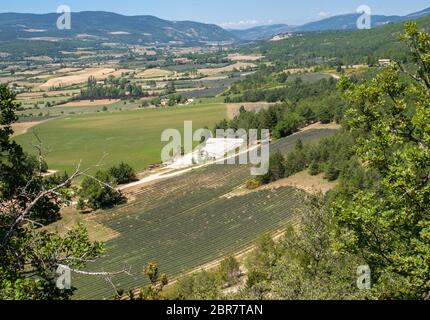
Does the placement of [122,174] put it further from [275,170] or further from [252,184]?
[275,170]

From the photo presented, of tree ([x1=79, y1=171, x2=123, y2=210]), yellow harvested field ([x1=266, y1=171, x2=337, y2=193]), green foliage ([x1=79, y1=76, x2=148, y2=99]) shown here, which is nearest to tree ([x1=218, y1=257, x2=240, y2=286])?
yellow harvested field ([x1=266, y1=171, x2=337, y2=193])

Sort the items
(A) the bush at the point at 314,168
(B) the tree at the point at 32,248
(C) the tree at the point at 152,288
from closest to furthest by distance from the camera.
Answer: (B) the tree at the point at 32,248
(C) the tree at the point at 152,288
(A) the bush at the point at 314,168

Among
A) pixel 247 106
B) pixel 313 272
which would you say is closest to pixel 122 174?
pixel 313 272

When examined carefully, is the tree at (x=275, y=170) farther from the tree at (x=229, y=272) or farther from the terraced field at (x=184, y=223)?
the tree at (x=229, y=272)

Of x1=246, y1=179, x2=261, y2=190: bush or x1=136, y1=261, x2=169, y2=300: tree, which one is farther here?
x1=246, y1=179, x2=261, y2=190: bush

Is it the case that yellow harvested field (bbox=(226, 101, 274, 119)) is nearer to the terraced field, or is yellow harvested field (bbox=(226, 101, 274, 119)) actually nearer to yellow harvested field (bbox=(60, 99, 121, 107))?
yellow harvested field (bbox=(60, 99, 121, 107))

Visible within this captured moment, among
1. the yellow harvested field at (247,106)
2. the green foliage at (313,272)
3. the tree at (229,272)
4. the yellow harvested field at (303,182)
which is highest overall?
the yellow harvested field at (247,106)

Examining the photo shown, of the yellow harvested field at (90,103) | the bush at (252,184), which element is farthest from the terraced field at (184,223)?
the yellow harvested field at (90,103)
